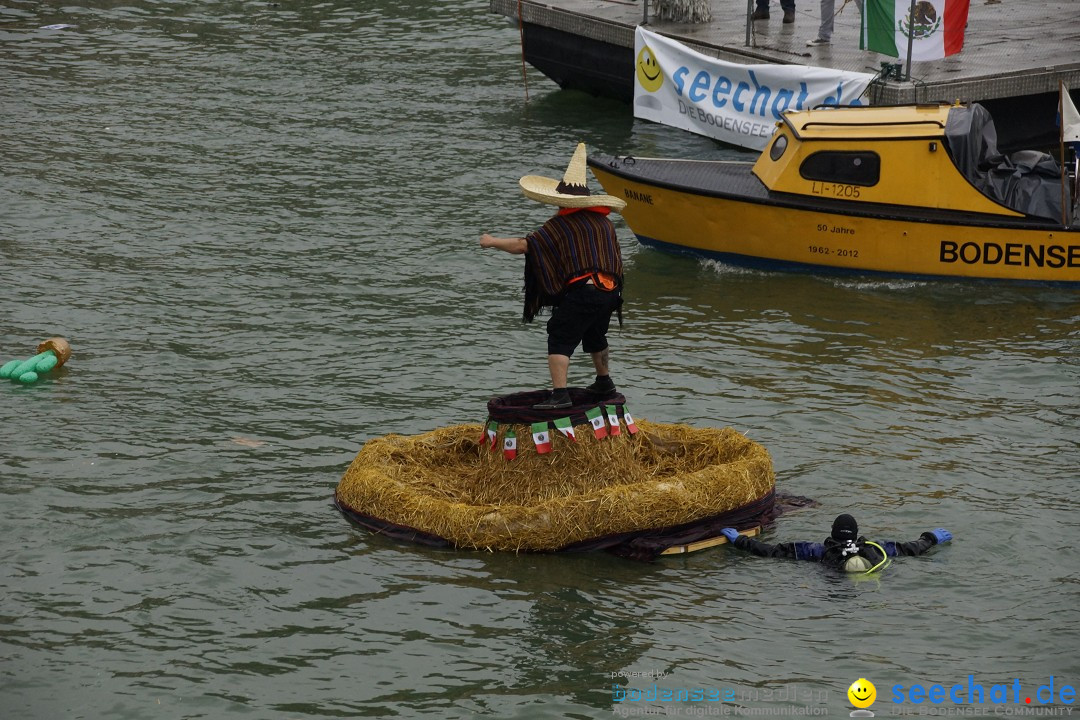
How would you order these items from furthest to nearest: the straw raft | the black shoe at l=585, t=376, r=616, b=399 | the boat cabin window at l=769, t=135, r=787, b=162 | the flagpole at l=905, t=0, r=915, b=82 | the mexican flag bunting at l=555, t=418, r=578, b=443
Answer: the flagpole at l=905, t=0, r=915, b=82 < the boat cabin window at l=769, t=135, r=787, b=162 < the black shoe at l=585, t=376, r=616, b=399 < the mexican flag bunting at l=555, t=418, r=578, b=443 < the straw raft

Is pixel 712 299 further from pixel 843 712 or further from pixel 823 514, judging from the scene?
pixel 843 712

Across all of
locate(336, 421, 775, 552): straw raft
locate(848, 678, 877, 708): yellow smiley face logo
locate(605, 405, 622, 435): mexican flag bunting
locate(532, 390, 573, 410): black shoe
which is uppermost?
locate(532, 390, 573, 410): black shoe

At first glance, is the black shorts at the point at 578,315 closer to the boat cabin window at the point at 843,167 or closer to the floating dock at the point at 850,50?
the boat cabin window at the point at 843,167

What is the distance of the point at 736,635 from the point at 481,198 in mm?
11616

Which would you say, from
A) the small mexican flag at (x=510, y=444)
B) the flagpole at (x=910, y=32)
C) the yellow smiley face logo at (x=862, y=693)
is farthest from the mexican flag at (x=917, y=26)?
the yellow smiley face logo at (x=862, y=693)

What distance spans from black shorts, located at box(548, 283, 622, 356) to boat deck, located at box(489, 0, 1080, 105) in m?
9.96

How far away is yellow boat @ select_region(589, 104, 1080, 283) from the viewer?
Answer: 1611cm

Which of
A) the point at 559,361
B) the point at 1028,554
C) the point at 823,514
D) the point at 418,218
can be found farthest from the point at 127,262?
the point at 1028,554

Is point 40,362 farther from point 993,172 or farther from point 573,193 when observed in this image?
point 993,172

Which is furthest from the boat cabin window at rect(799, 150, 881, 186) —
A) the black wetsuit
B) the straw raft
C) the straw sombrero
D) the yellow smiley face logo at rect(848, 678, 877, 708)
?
the yellow smiley face logo at rect(848, 678, 877, 708)

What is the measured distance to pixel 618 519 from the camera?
401 inches

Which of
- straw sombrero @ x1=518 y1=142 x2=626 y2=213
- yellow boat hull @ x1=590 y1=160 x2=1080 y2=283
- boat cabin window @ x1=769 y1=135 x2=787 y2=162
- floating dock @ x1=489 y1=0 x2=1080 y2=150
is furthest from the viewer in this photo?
floating dock @ x1=489 y1=0 x2=1080 y2=150

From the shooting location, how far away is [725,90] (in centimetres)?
2064

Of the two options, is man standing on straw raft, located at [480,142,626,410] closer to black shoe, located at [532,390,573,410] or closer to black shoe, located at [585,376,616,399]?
black shoe, located at [532,390,573,410]
